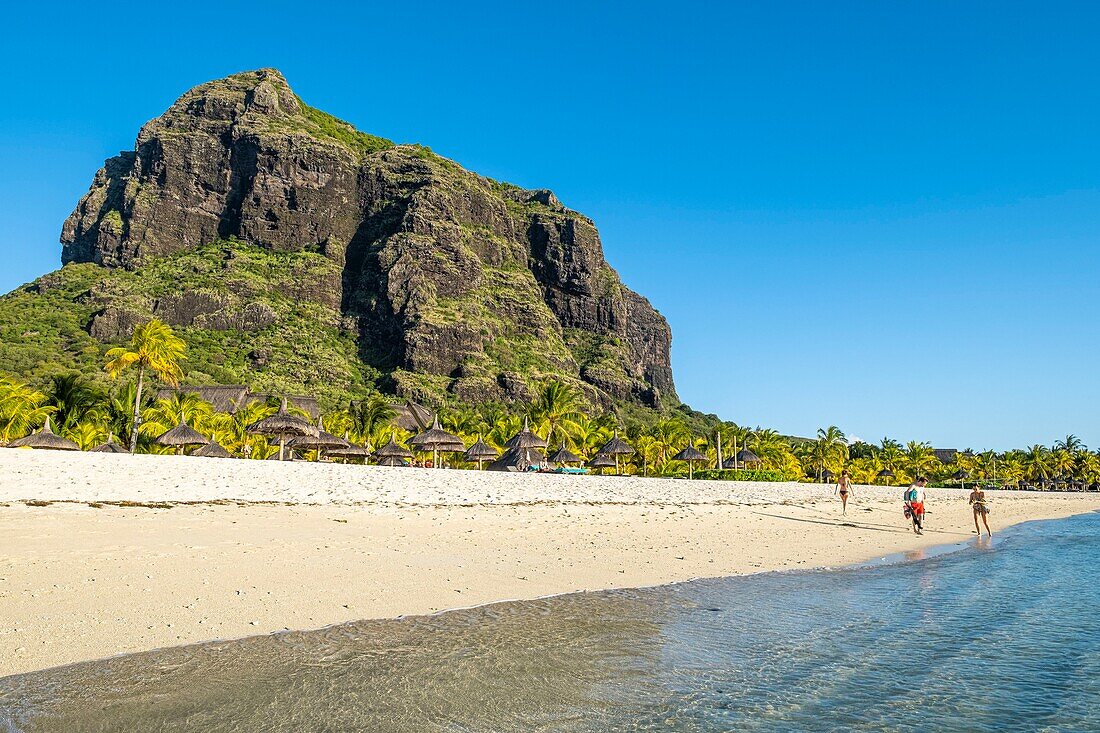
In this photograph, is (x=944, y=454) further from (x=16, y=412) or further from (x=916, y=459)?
(x=16, y=412)

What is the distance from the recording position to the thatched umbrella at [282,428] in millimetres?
41375

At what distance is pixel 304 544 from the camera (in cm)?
1091

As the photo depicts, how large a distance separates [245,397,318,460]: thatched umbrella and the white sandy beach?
19683 millimetres

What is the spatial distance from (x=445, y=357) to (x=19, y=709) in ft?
359

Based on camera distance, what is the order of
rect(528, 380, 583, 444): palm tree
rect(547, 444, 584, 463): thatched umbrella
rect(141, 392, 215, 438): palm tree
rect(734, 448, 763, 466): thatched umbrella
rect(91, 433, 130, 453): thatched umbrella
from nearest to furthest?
rect(91, 433, 130, 453): thatched umbrella, rect(141, 392, 215, 438): palm tree, rect(547, 444, 584, 463): thatched umbrella, rect(528, 380, 583, 444): palm tree, rect(734, 448, 763, 466): thatched umbrella

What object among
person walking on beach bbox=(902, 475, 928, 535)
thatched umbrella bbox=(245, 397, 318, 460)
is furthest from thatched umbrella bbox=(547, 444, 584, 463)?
person walking on beach bbox=(902, 475, 928, 535)

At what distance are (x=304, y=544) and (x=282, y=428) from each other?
3277 cm

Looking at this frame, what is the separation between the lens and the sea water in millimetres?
4855

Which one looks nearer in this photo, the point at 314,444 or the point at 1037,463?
the point at 314,444

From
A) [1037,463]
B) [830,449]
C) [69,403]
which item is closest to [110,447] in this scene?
[69,403]

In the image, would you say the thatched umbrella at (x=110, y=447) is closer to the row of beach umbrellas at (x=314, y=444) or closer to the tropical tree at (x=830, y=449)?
the row of beach umbrellas at (x=314, y=444)

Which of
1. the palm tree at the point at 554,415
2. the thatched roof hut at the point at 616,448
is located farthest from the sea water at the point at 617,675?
the palm tree at the point at 554,415

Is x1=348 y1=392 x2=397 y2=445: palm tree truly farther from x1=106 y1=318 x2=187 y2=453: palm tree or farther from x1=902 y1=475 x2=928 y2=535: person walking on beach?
x1=902 y1=475 x2=928 y2=535: person walking on beach

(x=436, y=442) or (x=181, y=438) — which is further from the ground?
(x=436, y=442)
